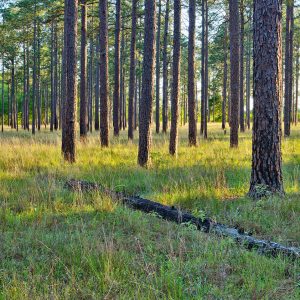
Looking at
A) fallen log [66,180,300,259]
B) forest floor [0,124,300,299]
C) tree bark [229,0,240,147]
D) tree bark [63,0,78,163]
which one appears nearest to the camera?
forest floor [0,124,300,299]

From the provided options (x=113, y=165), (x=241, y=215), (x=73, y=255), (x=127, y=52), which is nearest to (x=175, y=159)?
(x=113, y=165)

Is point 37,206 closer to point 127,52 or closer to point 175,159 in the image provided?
point 175,159

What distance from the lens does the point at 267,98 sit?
6.62m

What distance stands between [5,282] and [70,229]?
1.56 m

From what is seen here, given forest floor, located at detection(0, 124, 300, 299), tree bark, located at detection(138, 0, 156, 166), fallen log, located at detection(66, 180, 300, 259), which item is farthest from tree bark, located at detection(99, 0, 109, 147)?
fallen log, located at detection(66, 180, 300, 259)

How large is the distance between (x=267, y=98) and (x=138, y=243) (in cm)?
395

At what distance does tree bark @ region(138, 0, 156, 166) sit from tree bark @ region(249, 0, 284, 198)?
12.3ft

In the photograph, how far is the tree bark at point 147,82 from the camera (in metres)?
9.69

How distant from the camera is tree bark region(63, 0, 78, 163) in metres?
10.6

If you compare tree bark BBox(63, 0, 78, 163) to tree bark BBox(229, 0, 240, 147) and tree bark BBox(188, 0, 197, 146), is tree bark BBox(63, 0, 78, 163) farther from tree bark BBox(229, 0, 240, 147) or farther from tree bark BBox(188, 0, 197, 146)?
tree bark BBox(229, 0, 240, 147)

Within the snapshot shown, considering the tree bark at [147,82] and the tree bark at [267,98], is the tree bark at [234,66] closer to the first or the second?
the tree bark at [147,82]

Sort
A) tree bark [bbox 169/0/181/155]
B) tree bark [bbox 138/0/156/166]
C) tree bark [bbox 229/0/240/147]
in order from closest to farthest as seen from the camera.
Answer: tree bark [bbox 138/0/156/166], tree bark [bbox 169/0/181/155], tree bark [bbox 229/0/240/147]

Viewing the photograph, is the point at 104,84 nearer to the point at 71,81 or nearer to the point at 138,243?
the point at 71,81

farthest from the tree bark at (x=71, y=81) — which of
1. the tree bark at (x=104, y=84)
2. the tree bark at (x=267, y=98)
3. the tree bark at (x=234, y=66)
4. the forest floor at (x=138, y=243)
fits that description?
the tree bark at (x=234, y=66)
